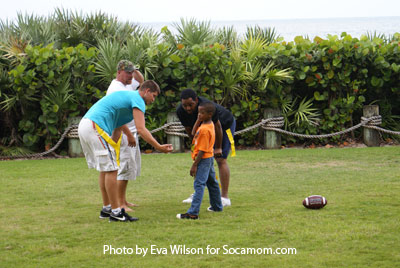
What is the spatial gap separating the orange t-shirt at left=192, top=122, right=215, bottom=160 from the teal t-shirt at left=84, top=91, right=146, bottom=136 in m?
0.65

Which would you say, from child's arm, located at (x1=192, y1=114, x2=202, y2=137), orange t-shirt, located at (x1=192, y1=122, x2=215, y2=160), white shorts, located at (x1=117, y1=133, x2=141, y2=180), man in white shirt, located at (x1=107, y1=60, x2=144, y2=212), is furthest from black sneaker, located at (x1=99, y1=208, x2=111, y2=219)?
child's arm, located at (x1=192, y1=114, x2=202, y2=137)

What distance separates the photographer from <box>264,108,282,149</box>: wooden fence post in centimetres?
1295

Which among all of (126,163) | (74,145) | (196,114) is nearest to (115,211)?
(126,163)

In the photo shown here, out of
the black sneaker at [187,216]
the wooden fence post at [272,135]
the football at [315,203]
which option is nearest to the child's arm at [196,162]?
the black sneaker at [187,216]

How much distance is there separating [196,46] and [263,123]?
2128mm

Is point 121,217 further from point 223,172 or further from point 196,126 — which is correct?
point 223,172

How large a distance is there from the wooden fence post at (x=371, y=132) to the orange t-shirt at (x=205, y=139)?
23.6 feet

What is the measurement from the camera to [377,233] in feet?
18.7

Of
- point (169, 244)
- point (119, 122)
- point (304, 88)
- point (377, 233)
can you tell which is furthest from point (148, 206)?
point (304, 88)

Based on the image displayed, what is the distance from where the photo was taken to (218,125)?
7.02 metres

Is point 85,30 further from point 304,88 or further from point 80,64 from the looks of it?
point 304,88

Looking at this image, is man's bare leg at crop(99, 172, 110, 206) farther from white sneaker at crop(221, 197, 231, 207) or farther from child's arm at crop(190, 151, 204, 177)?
white sneaker at crop(221, 197, 231, 207)

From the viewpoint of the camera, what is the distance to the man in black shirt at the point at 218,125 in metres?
6.78

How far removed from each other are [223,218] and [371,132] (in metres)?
7.31
